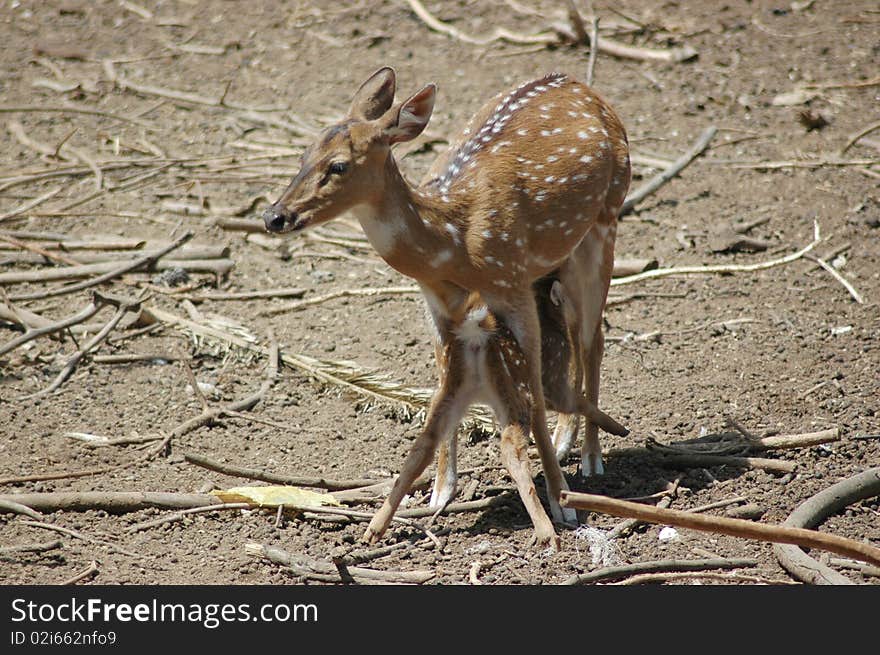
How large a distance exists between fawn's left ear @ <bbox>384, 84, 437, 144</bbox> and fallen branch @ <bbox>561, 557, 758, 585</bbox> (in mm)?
2089

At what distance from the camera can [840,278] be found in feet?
27.3

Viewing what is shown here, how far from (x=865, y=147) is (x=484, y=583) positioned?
21.1 feet

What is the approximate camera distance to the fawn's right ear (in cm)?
577

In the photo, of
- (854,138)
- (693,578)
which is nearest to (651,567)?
(693,578)

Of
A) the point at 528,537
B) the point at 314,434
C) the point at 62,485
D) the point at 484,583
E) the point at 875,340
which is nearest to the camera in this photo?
the point at 484,583

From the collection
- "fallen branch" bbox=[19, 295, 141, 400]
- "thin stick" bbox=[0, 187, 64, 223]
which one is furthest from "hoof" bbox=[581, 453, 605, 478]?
"thin stick" bbox=[0, 187, 64, 223]

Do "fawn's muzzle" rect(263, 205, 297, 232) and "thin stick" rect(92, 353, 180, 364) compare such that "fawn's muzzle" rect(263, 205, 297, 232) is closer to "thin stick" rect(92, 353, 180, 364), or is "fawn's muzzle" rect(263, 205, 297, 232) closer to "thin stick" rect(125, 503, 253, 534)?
"thin stick" rect(125, 503, 253, 534)

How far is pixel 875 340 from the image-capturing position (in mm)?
7516

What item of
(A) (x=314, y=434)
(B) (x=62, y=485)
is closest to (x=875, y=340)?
(A) (x=314, y=434)

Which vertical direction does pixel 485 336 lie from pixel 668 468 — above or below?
above

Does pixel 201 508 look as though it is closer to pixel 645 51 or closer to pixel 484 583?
pixel 484 583

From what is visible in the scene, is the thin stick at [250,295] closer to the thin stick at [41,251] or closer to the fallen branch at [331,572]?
the thin stick at [41,251]

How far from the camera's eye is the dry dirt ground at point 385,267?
234 inches

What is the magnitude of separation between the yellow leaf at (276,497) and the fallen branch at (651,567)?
1.46 meters
